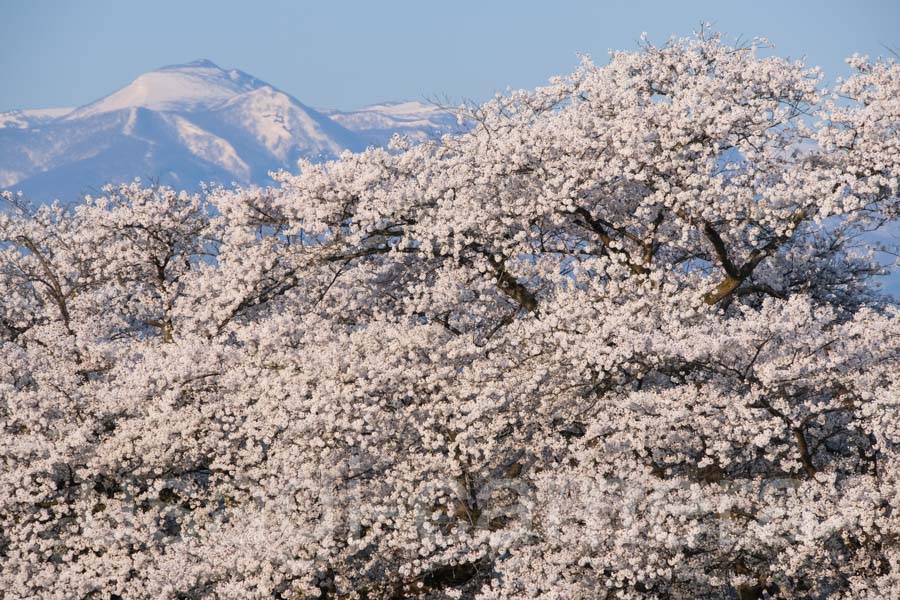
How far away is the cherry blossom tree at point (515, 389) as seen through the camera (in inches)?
707

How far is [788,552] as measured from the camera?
56.6 feet

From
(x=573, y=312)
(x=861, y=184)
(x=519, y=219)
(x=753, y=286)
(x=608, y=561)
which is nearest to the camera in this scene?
(x=608, y=561)

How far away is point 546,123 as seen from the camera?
82.1 feet

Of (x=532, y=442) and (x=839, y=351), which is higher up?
(x=839, y=351)

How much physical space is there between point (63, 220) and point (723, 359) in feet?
90.1

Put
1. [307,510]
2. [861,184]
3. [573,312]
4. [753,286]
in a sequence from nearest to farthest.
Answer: [307,510]
[573,312]
[861,184]
[753,286]

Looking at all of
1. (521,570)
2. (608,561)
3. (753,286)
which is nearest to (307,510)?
(521,570)

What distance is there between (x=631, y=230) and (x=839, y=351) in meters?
8.00

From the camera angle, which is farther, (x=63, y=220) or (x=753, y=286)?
(x=63, y=220)

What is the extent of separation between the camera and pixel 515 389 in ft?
62.4

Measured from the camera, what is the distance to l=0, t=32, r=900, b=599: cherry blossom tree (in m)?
18.0

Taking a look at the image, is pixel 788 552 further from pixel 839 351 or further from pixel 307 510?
pixel 307 510

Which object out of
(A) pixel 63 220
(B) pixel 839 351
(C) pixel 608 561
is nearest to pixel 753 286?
(B) pixel 839 351

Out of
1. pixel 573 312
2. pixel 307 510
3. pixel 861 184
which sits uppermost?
pixel 861 184
